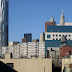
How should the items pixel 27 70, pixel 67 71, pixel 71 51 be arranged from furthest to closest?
1. pixel 71 51
2. pixel 27 70
3. pixel 67 71

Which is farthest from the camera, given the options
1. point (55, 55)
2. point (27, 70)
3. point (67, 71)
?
point (55, 55)

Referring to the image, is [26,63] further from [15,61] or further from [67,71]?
[67,71]

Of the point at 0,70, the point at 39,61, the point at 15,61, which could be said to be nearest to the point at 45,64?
the point at 39,61

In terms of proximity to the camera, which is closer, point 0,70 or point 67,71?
point 0,70

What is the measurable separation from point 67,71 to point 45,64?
1866 centimetres

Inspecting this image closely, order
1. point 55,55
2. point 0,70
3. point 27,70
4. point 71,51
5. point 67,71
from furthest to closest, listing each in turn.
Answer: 1. point 55,55
2. point 71,51
3. point 27,70
4. point 67,71
5. point 0,70

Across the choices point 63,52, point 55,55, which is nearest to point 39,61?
point 63,52

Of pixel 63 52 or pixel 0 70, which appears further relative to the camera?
pixel 63 52

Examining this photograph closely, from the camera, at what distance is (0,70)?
38.5m

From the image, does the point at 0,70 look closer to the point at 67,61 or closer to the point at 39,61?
the point at 39,61

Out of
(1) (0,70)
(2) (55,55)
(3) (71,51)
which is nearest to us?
(1) (0,70)

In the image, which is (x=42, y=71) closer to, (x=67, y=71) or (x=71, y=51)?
(x=67, y=71)

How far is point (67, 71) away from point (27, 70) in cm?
1897

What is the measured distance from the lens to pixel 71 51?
413 feet
